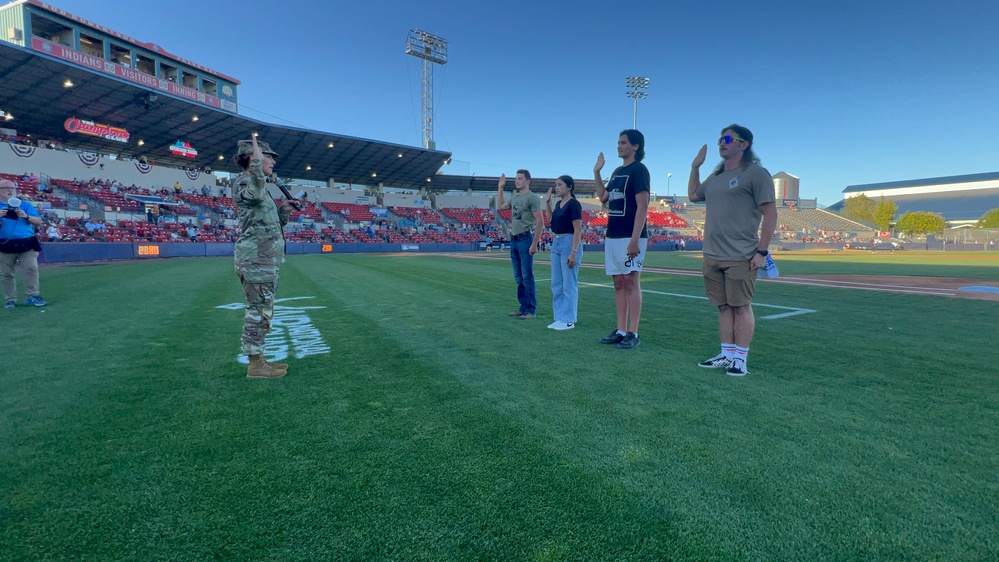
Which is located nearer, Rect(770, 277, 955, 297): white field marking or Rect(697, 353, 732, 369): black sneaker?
Rect(697, 353, 732, 369): black sneaker

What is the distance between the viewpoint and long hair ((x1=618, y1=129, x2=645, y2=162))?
4566 mm

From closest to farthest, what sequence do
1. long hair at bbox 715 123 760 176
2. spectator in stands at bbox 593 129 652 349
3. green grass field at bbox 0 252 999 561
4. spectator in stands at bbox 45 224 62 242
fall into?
green grass field at bbox 0 252 999 561
long hair at bbox 715 123 760 176
spectator in stands at bbox 593 129 652 349
spectator in stands at bbox 45 224 62 242

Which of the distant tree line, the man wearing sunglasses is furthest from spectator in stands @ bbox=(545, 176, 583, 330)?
the distant tree line

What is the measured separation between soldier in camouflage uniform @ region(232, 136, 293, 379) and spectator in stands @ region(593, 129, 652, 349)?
302 cm

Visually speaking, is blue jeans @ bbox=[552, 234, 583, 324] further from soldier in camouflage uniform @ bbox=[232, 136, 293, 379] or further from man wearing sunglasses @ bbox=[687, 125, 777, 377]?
soldier in camouflage uniform @ bbox=[232, 136, 293, 379]

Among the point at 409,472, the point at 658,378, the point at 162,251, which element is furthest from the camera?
the point at 162,251

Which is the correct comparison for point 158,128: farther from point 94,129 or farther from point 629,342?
point 629,342

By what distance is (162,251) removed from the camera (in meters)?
25.9

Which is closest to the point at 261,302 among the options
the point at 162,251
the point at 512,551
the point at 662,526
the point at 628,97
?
the point at 512,551

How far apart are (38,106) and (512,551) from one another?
38.3 meters

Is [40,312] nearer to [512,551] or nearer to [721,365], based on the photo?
[512,551]

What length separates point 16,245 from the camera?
6.92 m

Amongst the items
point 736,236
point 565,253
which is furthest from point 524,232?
point 736,236

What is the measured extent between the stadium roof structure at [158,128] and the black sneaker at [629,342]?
1752 cm
